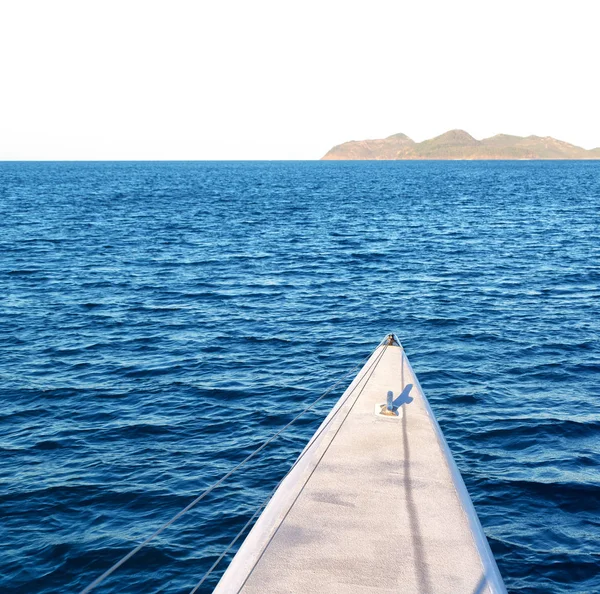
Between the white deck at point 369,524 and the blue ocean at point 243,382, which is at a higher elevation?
the white deck at point 369,524

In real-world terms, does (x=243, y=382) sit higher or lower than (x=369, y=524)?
lower

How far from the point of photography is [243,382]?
66.4 feet

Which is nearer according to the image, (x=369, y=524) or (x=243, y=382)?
(x=369, y=524)

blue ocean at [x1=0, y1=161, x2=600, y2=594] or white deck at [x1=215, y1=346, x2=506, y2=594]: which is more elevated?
white deck at [x1=215, y1=346, x2=506, y2=594]

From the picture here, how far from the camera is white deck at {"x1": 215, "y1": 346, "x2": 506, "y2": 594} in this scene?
715cm

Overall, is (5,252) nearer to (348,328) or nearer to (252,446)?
(348,328)

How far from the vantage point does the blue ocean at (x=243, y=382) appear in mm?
12281

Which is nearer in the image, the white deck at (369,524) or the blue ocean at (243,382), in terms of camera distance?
the white deck at (369,524)

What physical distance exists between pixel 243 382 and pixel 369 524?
40.3ft

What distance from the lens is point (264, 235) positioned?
177ft

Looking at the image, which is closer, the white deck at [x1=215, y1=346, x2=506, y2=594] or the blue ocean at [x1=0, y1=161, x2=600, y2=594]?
the white deck at [x1=215, y1=346, x2=506, y2=594]

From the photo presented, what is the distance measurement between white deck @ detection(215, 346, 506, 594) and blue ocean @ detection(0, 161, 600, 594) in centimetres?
310

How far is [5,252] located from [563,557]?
135 feet

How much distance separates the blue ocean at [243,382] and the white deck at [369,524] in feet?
10.2
